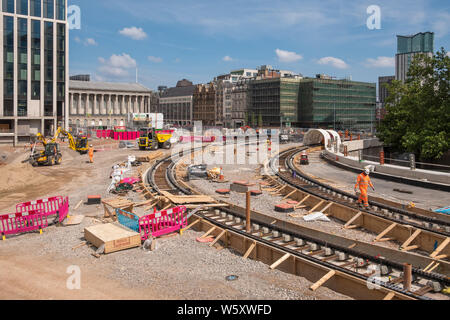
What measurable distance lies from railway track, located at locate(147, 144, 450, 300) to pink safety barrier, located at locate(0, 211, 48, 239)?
630cm

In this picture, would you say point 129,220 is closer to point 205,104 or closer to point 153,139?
point 153,139

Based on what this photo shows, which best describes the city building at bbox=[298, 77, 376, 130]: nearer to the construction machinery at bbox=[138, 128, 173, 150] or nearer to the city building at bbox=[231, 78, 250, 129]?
the city building at bbox=[231, 78, 250, 129]

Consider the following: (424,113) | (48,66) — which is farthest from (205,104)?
(424,113)

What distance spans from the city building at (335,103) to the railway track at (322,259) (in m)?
114

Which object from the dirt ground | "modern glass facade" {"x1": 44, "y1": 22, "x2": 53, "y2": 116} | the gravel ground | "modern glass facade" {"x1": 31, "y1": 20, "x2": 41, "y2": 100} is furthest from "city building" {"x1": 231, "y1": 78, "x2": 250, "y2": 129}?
the dirt ground

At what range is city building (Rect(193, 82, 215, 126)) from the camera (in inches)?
5945

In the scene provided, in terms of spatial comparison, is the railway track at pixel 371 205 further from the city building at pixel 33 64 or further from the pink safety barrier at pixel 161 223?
the city building at pixel 33 64

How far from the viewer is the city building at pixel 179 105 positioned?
166625 millimetres

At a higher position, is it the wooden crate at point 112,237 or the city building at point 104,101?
the city building at point 104,101

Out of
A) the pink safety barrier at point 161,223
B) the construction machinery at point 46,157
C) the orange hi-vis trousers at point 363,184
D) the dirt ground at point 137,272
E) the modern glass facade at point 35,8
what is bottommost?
the dirt ground at point 137,272

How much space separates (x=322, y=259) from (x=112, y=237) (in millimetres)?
6812

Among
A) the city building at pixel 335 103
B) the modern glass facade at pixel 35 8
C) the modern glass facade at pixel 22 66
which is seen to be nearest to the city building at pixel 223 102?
the city building at pixel 335 103
